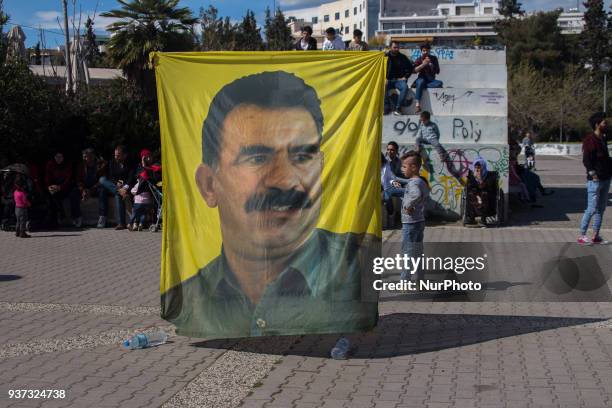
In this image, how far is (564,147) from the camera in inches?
2051

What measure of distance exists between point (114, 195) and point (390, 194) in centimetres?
546

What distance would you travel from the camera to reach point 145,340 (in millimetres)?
7020

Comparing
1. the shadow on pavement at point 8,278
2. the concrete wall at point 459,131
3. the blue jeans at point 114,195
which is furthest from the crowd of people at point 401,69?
the shadow on pavement at point 8,278

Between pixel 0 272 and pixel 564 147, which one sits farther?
pixel 564 147

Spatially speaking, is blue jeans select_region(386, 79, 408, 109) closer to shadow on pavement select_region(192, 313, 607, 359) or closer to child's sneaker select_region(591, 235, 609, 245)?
child's sneaker select_region(591, 235, 609, 245)

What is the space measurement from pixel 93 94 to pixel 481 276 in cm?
1153

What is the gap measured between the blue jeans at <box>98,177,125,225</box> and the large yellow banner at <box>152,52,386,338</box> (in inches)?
338

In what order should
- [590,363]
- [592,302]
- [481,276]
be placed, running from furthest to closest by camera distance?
1. [481,276]
2. [592,302]
3. [590,363]

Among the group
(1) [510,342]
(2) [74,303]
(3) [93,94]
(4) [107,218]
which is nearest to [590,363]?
(1) [510,342]

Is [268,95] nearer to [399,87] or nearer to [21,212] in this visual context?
[21,212]

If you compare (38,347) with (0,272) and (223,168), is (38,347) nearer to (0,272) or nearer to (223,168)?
(223,168)

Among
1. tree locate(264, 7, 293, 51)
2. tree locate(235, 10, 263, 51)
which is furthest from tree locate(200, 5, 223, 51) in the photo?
tree locate(264, 7, 293, 51)

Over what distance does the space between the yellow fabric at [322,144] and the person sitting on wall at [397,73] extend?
33.8ft

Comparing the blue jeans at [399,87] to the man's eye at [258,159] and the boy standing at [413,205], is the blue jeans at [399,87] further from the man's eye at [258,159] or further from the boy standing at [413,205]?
the man's eye at [258,159]
